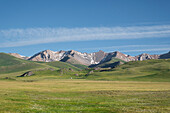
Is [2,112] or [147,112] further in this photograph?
[147,112]

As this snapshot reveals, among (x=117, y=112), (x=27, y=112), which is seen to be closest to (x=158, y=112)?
(x=117, y=112)

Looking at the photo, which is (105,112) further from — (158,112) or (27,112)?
(27,112)

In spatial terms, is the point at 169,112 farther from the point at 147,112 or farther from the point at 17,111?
the point at 17,111

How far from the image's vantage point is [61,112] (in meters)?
28.6

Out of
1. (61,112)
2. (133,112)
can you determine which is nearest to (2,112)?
(61,112)

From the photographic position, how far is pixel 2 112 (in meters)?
26.4

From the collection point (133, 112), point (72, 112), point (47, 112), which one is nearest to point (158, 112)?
point (133, 112)

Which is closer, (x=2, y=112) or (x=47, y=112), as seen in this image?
(x=2, y=112)

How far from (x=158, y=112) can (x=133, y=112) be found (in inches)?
126

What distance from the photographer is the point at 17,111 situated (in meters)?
27.7

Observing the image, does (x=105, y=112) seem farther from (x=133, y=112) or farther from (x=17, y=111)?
(x=17, y=111)

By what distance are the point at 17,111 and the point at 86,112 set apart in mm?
8366

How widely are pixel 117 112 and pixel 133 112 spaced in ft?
6.39

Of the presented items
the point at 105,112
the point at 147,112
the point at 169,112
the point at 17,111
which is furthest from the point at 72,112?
the point at 169,112
